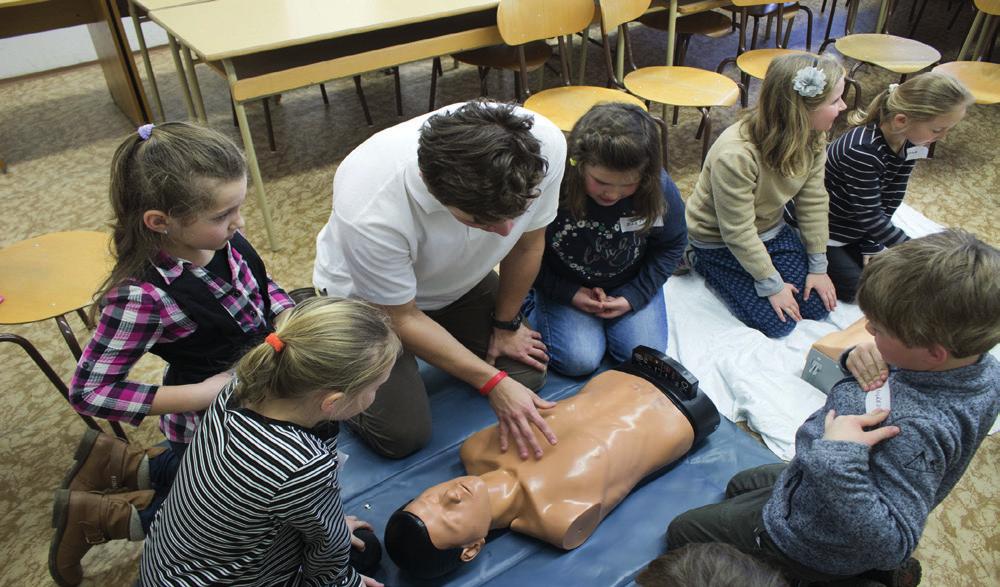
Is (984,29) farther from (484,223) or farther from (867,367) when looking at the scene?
(484,223)

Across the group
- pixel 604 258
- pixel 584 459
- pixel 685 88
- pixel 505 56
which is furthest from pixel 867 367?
pixel 505 56

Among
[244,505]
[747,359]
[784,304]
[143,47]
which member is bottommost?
[747,359]

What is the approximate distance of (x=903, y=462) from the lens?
1004 mm

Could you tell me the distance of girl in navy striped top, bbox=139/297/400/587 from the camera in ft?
3.40

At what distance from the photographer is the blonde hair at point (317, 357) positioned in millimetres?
1036

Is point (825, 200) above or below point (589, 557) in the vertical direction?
above

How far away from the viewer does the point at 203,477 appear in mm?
1062

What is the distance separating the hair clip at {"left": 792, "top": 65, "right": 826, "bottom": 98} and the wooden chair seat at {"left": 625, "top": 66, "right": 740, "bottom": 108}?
988mm

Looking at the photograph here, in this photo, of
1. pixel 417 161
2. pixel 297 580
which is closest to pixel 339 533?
pixel 297 580

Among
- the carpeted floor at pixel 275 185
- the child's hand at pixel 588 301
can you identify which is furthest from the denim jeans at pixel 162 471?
the child's hand at pixel 588 301

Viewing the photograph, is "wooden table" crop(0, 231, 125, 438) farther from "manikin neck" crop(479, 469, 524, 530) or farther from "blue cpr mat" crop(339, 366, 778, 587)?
"manikin neck" crop(479, 469, 524, 530)

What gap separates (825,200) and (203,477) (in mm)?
2004

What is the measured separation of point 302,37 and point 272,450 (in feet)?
6.34

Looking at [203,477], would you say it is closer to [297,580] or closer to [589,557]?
[297,580]
